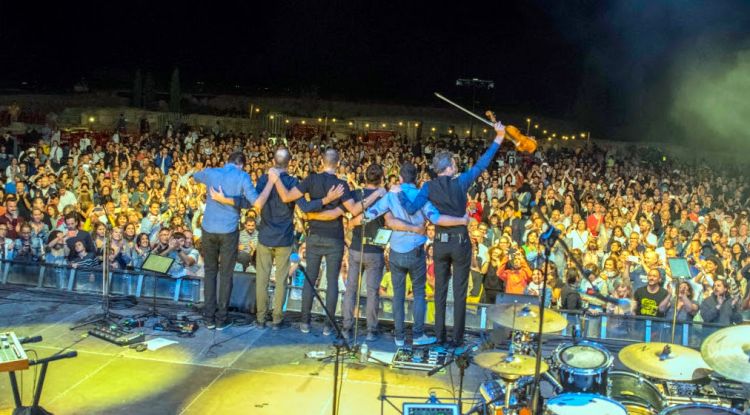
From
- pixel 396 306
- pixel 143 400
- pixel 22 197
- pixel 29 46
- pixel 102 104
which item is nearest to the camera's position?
pixel 143 400

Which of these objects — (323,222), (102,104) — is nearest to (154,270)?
(323,222)

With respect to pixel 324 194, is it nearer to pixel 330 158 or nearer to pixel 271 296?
pixel 330 158

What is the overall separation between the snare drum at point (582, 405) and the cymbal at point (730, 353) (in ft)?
2.01

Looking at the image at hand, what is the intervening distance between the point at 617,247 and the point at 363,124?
1035 inches

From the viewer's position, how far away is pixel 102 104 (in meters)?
31.1

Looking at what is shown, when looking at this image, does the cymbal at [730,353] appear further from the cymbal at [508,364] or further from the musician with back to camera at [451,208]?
the musician with back to camera at [451,208]

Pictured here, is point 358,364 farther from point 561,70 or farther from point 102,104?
point 561,70

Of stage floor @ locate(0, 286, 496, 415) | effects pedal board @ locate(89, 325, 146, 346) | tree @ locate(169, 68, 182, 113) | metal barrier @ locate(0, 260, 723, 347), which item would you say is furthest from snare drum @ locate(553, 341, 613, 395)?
tree @ locate(169, 68, 182, 113)

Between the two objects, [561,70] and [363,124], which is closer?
[363,124]

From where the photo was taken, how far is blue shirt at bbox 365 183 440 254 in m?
5.89

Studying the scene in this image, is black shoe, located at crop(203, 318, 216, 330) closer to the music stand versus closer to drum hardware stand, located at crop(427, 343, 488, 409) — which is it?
the music stand

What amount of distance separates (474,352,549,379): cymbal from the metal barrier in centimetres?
190

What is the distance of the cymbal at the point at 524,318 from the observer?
461 cm

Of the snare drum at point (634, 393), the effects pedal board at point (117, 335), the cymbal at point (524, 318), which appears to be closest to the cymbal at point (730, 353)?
the snare drum at point (634, 393)
